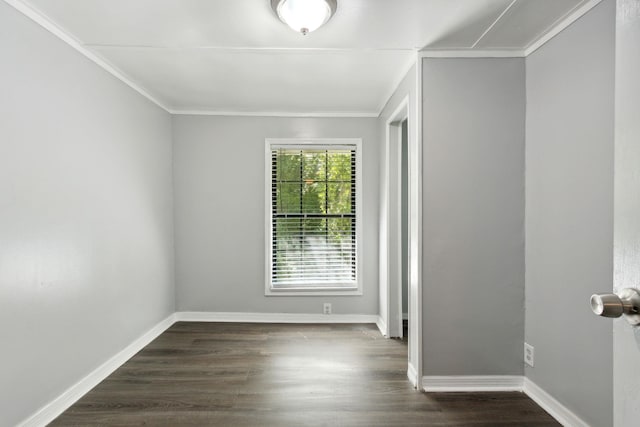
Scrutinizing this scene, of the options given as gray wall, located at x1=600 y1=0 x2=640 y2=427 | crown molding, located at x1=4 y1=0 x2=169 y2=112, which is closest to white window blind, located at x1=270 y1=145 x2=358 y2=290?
crown molding, located at x1=4 y1=0 x2=169 y2=112

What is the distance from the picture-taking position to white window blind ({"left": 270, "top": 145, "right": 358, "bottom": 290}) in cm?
410

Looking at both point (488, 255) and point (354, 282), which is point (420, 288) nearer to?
point (488, 255)

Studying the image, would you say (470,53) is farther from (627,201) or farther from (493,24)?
(627,201)

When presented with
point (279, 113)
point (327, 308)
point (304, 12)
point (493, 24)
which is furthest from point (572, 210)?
point (279, 113)

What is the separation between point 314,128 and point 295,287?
187 centimetres

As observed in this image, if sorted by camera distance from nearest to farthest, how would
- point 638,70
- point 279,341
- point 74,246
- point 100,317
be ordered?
point 638,70 → point 74,246 → point 100,317 → point 279,341

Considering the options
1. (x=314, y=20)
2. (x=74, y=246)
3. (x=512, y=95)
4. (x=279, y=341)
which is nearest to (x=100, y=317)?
(x=74, y=246)

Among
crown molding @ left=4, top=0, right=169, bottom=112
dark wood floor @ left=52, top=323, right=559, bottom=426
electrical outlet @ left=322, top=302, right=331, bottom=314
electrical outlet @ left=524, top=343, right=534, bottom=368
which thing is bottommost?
dark wood floor @ left=52, top=323, right=559, bottom=426

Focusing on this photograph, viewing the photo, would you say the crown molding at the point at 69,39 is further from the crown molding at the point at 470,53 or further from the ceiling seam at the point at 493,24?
the ceiling seam at the point at 493,24

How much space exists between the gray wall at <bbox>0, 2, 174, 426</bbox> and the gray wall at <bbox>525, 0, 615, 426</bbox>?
314 centimetres

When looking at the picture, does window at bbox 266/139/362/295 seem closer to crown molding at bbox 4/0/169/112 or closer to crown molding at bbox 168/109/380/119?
crown molding at bbox 168/109/380/119

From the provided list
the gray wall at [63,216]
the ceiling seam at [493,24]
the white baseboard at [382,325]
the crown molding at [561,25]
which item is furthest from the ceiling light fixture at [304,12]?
the white baseboard at [382,325]

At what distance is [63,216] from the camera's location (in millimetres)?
2281

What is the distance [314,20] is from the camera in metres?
2.00
